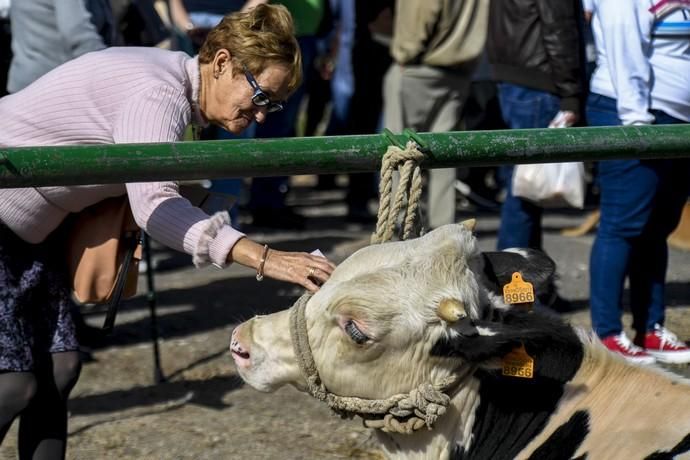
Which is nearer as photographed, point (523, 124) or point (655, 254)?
point (655, 254)

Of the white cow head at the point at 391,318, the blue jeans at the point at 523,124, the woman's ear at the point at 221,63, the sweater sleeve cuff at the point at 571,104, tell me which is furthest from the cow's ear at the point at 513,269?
the blue jeans at the point at 523,124

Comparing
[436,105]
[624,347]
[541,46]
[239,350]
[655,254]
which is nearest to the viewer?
[239,350]

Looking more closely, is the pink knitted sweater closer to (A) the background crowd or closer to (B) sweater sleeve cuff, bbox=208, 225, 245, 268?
(B) sweater sleeve cuff, bbox=208, 225, 245, 268

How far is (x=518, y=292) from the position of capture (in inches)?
112

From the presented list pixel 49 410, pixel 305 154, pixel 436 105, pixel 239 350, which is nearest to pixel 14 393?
pixel 49 410

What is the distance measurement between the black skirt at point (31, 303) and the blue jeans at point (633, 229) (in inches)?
90.1

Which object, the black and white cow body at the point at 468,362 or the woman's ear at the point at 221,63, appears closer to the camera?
the black and white cow body at the point at 468,362

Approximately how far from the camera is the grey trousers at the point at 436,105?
711 cm

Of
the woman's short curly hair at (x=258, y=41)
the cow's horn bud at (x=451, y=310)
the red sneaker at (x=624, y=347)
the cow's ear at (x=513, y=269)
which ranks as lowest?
the red sneaker at (x=624, y=347)

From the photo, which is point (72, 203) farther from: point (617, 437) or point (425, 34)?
point (425, 34)

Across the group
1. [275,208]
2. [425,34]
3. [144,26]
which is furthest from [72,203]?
[275,208]

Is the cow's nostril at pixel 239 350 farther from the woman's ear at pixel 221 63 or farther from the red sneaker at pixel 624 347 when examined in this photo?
the red sneaker at pixel 624 347

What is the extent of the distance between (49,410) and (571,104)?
2815mm

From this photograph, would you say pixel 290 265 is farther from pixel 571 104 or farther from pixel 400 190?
pixel 571 104
